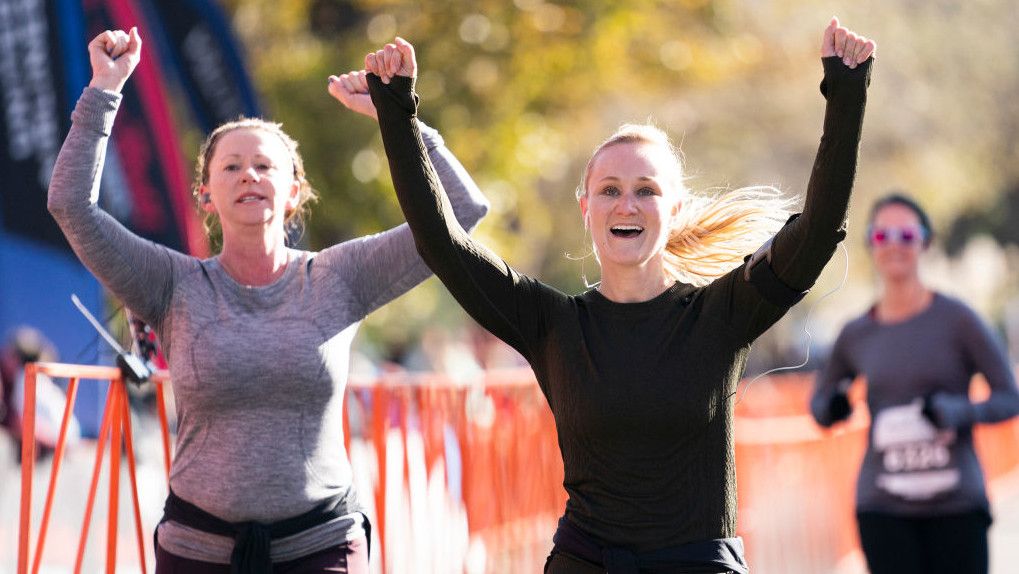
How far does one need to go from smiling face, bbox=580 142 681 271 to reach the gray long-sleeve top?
82cm

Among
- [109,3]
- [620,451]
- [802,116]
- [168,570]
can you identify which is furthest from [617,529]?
[802,116]

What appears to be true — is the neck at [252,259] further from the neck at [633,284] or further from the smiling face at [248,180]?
the neck at [633,284]

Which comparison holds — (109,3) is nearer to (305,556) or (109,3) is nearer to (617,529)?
(305,556)

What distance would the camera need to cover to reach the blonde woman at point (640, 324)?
3.22 metres

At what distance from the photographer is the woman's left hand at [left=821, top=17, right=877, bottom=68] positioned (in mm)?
3184

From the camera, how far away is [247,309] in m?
3.92

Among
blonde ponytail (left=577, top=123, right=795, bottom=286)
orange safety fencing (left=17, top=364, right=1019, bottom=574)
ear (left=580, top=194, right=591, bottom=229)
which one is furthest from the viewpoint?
orange safety fencing (left=17, top=364, right=1019, bottom=574)

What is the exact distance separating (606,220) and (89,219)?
129cm

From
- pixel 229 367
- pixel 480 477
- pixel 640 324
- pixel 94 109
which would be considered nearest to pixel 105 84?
pixel 94 109

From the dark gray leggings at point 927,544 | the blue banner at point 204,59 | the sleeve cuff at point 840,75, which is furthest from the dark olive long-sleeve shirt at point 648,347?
the blue banner at point 204,59

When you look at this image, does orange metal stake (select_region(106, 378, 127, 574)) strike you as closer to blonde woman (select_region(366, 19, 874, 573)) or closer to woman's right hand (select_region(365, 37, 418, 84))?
blonde woman (select_region(366, 19, 874, 573))

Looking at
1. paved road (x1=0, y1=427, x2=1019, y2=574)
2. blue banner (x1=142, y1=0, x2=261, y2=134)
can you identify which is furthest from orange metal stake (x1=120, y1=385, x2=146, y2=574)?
blue banner (x1=142, y1=0, x2=261, y2=134)

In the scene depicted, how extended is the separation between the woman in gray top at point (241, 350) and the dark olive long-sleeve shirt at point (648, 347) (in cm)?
62

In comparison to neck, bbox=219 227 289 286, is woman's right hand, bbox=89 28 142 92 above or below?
above
